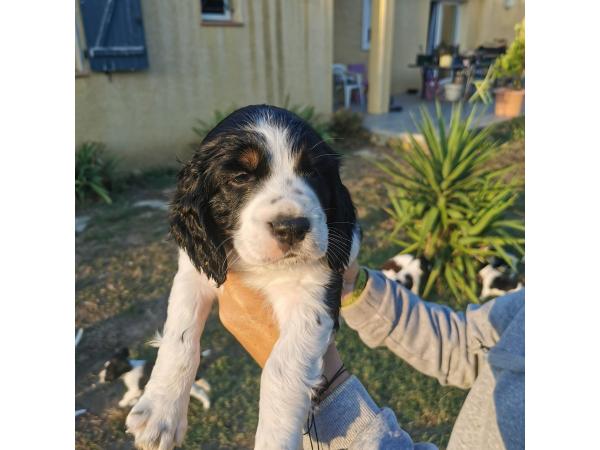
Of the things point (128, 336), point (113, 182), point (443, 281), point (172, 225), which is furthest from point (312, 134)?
point (113, 182)

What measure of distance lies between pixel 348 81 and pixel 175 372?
13587 mm

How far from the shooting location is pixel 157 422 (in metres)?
1.61

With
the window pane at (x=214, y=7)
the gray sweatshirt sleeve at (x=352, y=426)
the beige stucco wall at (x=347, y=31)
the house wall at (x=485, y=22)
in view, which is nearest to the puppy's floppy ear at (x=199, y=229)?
the gray sweatshirt sleeve at (x=352, y=426)

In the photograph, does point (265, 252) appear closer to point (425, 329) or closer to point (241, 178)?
point (241, 178)

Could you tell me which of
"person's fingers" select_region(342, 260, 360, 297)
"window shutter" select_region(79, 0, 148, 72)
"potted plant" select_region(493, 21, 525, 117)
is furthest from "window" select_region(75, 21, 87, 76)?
"potted plant" select_region(493, 21, 525, 117)

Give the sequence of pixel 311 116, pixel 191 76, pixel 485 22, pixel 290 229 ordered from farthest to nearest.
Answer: pixel 485 22
pixel 311 116
pixel 191 76
pixel 290 229

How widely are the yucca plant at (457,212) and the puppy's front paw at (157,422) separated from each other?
11.7 feet

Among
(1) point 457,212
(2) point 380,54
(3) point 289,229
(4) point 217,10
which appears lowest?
(1) point 457,212

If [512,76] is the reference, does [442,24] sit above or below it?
Answer: above

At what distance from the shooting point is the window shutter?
7.10m

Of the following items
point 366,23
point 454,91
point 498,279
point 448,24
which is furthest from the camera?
point 448,24

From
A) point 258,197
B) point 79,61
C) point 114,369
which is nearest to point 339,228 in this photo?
point 258,197

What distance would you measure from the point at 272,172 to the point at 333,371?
2.89 feet
